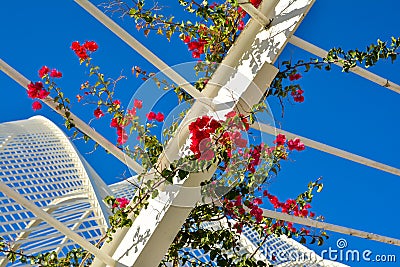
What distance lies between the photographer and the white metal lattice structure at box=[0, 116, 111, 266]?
4609 mm

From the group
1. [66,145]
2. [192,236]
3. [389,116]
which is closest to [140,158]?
[192,236]

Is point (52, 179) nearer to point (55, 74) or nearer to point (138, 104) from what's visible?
point (55, 74)

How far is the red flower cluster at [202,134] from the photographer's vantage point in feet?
6.42

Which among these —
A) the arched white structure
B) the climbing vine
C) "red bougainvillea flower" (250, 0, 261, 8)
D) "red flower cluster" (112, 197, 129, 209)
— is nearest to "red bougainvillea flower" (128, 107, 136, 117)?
the climbing vine

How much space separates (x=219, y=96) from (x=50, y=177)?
3303 millimetres

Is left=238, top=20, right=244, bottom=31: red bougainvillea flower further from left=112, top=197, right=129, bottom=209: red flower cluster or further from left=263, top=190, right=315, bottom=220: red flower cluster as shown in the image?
left=263, top=190, right=315, bottom=220: red flower cluster

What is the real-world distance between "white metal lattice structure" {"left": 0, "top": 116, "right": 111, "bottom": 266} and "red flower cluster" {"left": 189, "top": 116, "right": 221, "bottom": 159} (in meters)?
2.42

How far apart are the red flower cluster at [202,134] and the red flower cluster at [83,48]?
0.61 metres

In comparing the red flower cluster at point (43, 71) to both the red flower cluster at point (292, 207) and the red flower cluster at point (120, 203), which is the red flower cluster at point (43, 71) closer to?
the red flower cluster at point (120, 203)

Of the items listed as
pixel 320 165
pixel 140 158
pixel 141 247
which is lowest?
pixel 141 247

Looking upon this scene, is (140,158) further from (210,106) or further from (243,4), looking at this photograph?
(243,4)

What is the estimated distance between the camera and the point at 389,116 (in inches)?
286

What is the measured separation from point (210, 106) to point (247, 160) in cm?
28

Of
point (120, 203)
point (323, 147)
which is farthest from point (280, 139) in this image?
point (120, 203)
